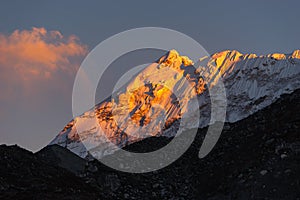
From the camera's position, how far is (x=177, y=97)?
63469mm

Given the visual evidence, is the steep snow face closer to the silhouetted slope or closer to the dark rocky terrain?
the dark rocky terrain

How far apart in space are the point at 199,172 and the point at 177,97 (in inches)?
1268

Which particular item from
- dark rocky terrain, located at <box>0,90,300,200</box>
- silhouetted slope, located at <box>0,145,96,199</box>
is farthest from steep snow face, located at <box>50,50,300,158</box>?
silhouetted slope, located at <box>0,145,96,199</box>

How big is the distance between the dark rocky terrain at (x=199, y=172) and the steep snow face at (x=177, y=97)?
17.5 metres

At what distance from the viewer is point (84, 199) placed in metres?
21.7

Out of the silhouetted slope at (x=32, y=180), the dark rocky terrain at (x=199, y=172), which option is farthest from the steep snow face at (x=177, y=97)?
the silhouetted slope at (x=32, y=180)

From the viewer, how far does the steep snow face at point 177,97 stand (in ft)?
182

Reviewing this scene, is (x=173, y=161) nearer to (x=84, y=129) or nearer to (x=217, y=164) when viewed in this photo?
(x=217, y=164)

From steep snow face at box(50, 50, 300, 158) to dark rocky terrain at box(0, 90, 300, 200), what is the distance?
57.3ft

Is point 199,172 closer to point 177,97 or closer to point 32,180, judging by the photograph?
point 32,180

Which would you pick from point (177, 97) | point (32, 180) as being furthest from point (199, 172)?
point (177, 97)

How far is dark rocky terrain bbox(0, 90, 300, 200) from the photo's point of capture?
75.0ft

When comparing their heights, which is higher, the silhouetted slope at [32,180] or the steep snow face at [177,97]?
the steep snow face at [177,97]

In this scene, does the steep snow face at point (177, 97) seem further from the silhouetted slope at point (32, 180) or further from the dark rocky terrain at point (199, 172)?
the silhouetted slope at point (32, 180)
